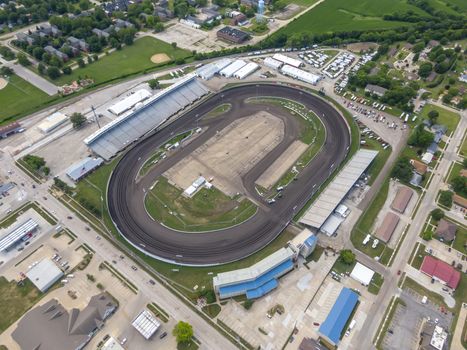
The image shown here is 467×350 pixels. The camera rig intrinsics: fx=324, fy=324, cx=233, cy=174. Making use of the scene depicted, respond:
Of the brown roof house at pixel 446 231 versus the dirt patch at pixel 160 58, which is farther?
the dirt patch at pixel 160 58

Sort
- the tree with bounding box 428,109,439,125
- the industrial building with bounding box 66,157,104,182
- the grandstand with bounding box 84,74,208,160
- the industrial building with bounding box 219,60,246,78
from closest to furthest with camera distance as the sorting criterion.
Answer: the industrial building with bounding box 66,157,104,182
the grandstand with bounding box 84,74,208,160
the tree with bounding box 428,109,439,125
the industrial building with bounding box 219,60,246,78

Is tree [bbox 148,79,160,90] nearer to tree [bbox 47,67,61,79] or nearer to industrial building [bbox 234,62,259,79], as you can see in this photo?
industrial building [bbox 234,62,259,79]

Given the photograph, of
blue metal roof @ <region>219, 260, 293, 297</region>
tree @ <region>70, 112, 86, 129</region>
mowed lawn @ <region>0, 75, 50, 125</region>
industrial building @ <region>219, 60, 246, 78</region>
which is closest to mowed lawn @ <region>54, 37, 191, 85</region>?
mowed lawn @ <region>0, 75, 50, 125</region>

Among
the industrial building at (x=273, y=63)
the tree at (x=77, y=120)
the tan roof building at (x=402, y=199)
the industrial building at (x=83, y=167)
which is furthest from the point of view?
the industrial building at (x=273, y=63)

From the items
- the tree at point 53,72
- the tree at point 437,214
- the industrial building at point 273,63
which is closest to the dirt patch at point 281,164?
the tree at point 437,214

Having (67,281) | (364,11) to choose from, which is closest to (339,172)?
(67,281)

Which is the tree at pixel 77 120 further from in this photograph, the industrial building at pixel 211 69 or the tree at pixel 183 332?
the tree at pixel 183 332

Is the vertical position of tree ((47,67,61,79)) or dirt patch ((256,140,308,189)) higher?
dirt patch ((256,140,308,189))

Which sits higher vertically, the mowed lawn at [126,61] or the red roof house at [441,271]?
the mowed lawn at [126,61]
